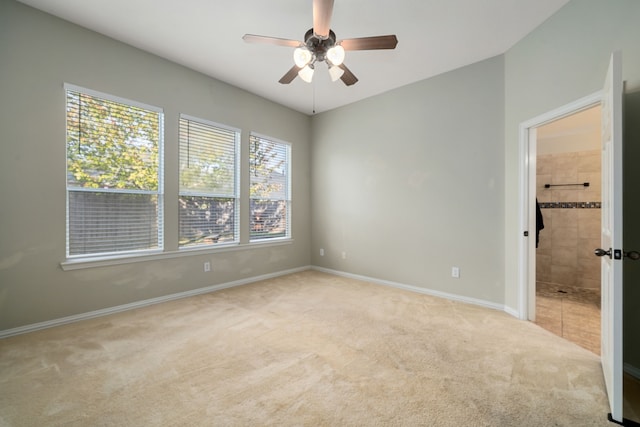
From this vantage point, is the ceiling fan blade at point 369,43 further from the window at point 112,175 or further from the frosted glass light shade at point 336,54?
the window at point 112,175

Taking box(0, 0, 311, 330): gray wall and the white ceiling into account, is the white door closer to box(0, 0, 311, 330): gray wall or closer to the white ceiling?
the white ceiling

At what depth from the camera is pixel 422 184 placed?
3.75 m

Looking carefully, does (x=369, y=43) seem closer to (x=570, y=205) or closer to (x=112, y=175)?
(x=112, y=175)

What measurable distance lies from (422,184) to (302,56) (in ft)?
7.77

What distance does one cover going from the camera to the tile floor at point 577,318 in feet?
5.67

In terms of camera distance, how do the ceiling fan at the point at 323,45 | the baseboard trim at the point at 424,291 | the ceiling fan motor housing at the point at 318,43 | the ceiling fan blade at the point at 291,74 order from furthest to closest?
1. the baseboard trim at the point at 424,291
2. the ceiling fan blade at the point at 291,74
3. the ceiling fan motor housing at the point at 318,43
4. the ceiling fan at the point at 323,45

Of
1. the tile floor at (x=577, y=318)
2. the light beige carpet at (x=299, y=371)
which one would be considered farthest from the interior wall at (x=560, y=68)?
the light beige carpet at (x=299, y=371)

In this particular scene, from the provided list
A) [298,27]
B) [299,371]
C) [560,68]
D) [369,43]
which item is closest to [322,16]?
[369,43]

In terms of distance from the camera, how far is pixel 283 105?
4.72 m

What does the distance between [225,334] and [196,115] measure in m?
2.80

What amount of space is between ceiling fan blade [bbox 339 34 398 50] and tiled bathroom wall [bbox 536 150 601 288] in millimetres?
3933

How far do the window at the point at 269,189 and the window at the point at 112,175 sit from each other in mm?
1399

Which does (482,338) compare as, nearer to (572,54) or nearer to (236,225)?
(572,54)

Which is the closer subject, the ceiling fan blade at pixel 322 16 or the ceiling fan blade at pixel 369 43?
the ceiling fan blade at pixel 322 16
